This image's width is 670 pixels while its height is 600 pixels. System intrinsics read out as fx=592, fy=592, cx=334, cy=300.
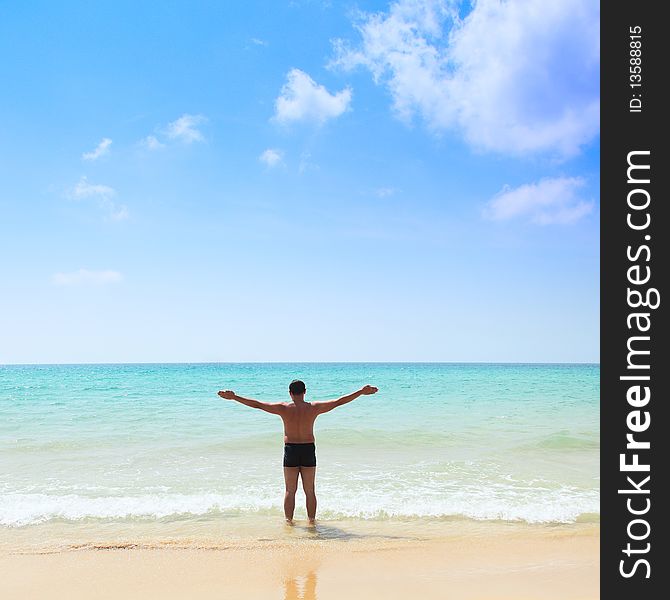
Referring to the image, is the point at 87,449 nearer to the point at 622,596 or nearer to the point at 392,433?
the point at 392,433

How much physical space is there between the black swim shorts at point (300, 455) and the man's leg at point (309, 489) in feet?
0.22

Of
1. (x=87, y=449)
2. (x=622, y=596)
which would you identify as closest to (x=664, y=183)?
(x=622, y=596)

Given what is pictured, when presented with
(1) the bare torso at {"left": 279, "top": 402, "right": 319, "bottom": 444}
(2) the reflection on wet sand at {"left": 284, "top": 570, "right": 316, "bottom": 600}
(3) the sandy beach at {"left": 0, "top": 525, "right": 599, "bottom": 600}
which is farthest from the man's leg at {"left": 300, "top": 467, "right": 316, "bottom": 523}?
(2) the reflection on wet sand at {"left": 284, "top": 570, "right": 316, "bottom": 600}

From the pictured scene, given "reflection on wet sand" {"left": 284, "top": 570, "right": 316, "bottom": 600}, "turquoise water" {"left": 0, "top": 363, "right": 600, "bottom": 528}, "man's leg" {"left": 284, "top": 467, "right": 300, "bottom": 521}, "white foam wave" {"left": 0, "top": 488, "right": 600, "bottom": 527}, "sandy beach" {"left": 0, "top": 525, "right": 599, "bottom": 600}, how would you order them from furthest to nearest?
"turquoise water" {"left": 0, "top": 363, "right": 600, "bottom": 528}, "white foam wave" {"left": 0, "top": 488, "right": 600, "bottom": 527}, "man's leg" {"left": 284, "top": 467, "right": 300, "bottom": 521}, "sandy beach" {"left": 0, "top": 525, "right": 599, "bottom": 600}, "reflection on wet sand" {"left": 284, "top": 570, "right": 316, "bottom": 600}

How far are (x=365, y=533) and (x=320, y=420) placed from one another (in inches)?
381

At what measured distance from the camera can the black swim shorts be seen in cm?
693

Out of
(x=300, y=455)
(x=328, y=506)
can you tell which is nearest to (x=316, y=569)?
(x=300, y=455)

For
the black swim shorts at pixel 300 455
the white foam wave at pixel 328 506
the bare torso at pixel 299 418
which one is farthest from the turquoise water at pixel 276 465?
the bare torso at pixel 299 418

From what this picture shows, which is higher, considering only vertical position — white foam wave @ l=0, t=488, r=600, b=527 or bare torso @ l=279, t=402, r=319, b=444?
bare torso @ l=279, t=402, r=319, b=444

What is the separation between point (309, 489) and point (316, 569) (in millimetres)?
1772

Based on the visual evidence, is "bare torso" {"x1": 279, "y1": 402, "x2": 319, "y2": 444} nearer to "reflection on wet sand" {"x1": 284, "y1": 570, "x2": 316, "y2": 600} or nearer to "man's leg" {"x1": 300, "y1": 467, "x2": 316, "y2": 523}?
"man's leg" {"x1": 300, "y1": 467, "x2": 316, "y2": 523}

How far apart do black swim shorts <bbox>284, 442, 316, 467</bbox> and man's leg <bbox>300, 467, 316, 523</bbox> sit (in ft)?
0.22

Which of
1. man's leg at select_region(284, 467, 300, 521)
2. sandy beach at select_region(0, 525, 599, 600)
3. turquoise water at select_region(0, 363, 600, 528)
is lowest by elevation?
turquoise water at select_region(0, 363, 600, 528)

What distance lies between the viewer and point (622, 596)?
149 inches
